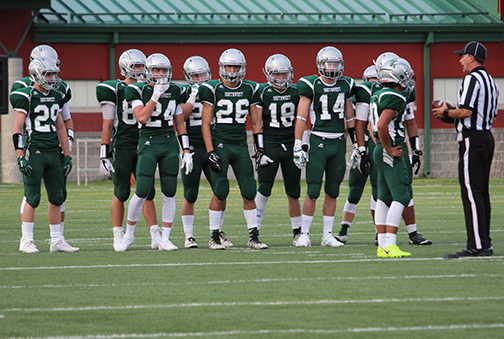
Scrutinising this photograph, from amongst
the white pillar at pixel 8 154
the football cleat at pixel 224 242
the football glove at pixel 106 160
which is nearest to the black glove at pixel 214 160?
the football cleat at pixel 224 242

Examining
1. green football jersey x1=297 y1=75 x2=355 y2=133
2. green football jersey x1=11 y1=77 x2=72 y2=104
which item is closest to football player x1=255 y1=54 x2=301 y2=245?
green football jersey x1=297 y1=75 x2=355 y2=133

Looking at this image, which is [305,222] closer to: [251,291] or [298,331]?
[251,291]

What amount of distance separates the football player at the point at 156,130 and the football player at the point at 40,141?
71 cm

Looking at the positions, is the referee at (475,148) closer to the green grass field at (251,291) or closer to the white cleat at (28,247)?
the green grass field at (251,291)

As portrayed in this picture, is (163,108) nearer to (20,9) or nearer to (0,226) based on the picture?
(0,226)

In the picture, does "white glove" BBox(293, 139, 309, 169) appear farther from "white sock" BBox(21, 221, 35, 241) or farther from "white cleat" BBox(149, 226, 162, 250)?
"white sock" BBox(21, 221, 35, 241)

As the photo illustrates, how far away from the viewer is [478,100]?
7371mm

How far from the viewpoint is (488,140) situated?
7.41 meters

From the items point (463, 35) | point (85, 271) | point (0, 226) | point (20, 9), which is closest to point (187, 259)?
point (85, 271)

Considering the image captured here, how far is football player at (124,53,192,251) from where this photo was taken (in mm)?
8141

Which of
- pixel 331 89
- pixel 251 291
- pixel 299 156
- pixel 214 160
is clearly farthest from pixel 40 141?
pixel 251 291

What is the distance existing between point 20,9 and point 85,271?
15886 millimetres

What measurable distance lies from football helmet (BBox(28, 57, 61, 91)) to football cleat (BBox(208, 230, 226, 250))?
2.14 metres

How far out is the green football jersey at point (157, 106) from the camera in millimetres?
8203
